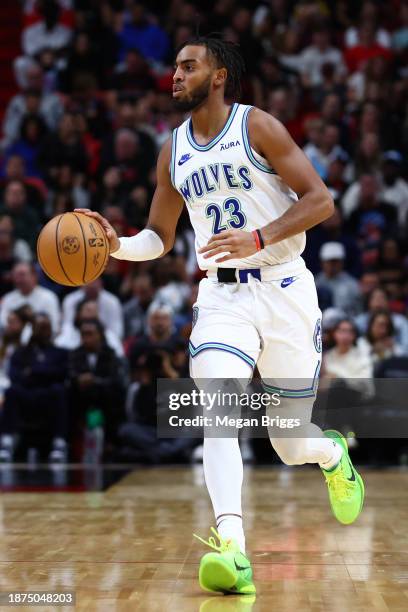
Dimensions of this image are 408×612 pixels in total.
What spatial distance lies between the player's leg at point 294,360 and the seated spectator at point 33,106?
9.91 meters

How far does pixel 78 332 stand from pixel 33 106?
449 centimetres

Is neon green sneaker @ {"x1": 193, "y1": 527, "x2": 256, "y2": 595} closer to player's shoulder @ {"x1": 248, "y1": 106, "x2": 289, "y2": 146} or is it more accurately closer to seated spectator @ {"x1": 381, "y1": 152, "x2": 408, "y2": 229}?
player's shoulder @ {"x1": 248, "y1": 106, "x2": 289, "y2": 146}

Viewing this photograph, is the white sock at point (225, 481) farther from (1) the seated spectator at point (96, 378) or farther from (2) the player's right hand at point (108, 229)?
(1) the seated spectator at point (96, 378)

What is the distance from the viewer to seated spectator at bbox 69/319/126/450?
10430mm

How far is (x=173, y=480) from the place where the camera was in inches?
359

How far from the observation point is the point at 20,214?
12.5m

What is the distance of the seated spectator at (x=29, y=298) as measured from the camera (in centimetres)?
1134

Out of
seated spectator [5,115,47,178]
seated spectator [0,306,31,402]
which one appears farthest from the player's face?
seated spectator [5,115,47,178]

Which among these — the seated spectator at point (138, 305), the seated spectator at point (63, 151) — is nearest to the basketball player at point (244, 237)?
the seated spectator at point (138, 305)

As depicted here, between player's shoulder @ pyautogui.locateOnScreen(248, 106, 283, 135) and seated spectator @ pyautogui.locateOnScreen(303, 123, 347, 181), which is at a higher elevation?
seated spectator @ pyautogui.locateOnScreen(303, 123, 347, 181)

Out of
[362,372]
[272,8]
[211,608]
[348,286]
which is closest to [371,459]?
[362,372]

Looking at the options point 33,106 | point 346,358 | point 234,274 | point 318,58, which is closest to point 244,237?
point 234,274

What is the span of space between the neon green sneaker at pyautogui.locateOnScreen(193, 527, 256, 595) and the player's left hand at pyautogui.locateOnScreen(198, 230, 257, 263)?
1208 millimetres

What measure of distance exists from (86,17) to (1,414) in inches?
286
